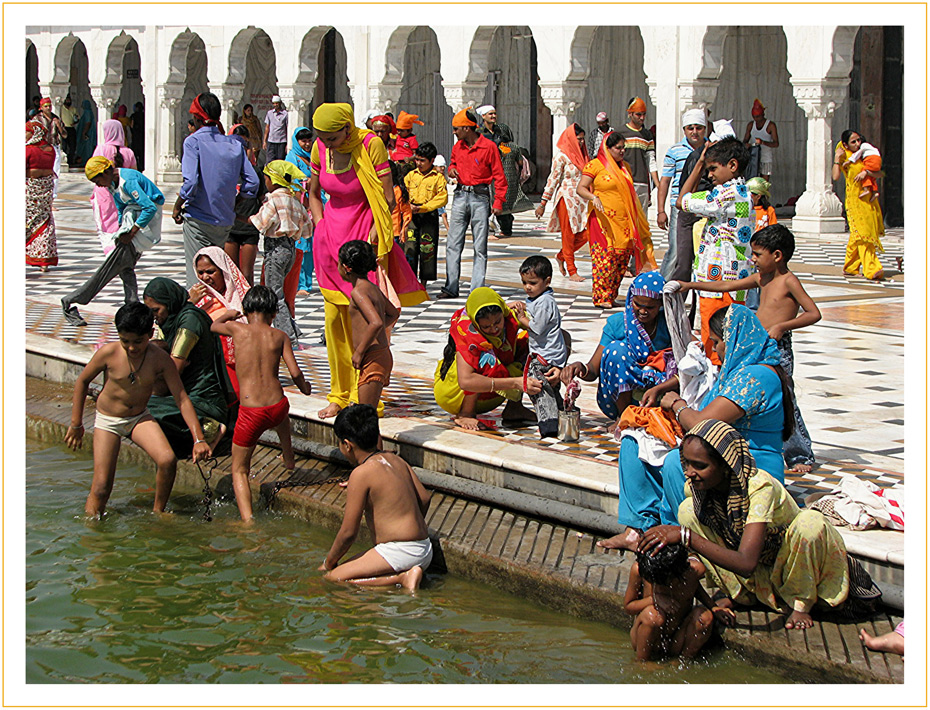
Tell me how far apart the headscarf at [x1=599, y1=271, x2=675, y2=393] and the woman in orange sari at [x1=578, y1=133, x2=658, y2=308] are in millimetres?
4575

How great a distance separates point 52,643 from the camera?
4.61 meters

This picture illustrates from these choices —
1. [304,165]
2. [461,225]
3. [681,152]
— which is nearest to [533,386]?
[681,152]

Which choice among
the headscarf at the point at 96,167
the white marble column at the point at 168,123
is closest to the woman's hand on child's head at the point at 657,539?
the headscarf at the point at 96,167

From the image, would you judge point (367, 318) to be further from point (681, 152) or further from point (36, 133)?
point (36, 133)

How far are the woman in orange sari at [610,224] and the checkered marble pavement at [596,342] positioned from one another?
0.29 meters

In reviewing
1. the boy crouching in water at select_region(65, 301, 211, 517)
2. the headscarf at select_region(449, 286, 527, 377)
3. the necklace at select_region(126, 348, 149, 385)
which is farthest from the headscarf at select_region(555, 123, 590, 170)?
the necklace at select_region(126, 348, 149, 385)

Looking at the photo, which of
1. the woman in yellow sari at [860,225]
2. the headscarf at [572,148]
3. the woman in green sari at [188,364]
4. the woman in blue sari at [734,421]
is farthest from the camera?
the headscarf at [572,148]

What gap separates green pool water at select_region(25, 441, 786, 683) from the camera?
4301mm

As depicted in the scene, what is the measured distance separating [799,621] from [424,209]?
7499mm

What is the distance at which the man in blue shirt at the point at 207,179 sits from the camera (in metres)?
8.62

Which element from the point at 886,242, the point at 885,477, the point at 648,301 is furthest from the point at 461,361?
the point at 886,242

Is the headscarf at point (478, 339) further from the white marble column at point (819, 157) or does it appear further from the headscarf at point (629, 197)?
the white marble column at point (819, 157)

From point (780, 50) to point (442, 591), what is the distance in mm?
16573
